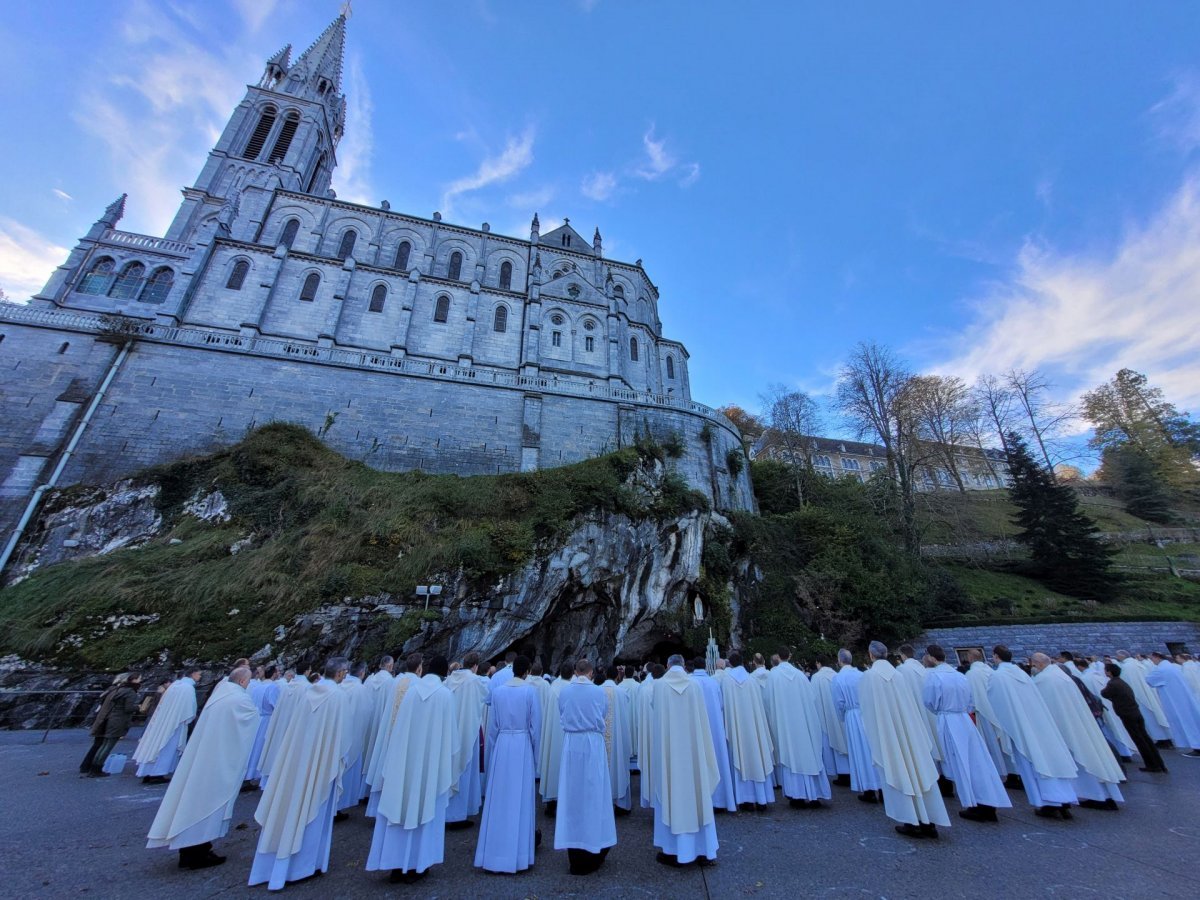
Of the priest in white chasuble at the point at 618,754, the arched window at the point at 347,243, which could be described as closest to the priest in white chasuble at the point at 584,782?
the priest in white chasuble at the point at 618,754

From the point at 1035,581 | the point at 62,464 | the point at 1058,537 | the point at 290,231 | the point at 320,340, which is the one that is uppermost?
the point at 290,231

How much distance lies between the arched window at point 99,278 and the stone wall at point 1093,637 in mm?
49205

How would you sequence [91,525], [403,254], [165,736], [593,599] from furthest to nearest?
[403,254] < [593,599] < [91,525] < [165,736]

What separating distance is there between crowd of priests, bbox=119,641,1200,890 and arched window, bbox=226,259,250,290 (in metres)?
27.6

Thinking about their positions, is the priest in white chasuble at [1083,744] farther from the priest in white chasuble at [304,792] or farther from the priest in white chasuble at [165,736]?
the priest in white chasuble at [165,736]

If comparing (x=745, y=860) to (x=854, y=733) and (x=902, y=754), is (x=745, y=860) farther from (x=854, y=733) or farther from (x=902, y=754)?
(x=854, y=733)

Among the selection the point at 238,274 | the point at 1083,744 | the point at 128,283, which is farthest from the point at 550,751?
the point at 128,283

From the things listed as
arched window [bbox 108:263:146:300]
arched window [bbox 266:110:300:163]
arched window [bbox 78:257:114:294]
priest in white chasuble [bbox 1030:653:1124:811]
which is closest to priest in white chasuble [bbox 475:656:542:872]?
priest in white chasuble [bbox 1030:653:1124:811]

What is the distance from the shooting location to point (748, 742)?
684 centimetres

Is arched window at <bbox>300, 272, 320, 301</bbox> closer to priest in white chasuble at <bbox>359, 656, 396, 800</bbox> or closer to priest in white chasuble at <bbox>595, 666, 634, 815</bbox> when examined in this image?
priest in white chasuble at <bbox>359, 656, 396, 800</bbox>

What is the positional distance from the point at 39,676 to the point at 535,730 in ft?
45.9

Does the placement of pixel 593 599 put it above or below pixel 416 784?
above

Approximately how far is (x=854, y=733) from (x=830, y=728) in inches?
30.1

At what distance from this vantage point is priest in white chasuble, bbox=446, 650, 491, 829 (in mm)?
5809
